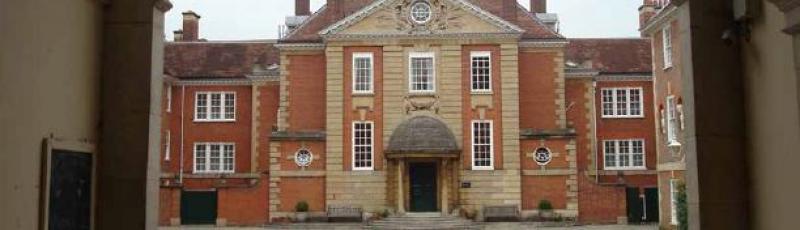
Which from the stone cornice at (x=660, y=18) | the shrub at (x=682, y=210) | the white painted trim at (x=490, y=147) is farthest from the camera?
the white painted trim at (x=490, y=147)

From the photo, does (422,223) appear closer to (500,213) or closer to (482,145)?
(500,213)

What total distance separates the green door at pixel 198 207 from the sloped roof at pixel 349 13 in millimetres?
8049

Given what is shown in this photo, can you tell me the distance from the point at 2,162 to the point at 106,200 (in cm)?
225

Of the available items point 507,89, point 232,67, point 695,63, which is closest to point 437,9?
point 507,89

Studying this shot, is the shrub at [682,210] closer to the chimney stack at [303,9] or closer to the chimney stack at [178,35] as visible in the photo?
the chimney stack at [303,9]

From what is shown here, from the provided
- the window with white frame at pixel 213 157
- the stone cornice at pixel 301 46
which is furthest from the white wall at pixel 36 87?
the window with white frame at pixel 213 157

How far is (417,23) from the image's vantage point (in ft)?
124

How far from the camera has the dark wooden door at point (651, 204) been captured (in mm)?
40188

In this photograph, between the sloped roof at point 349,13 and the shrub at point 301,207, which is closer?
the shrub at point 301,207

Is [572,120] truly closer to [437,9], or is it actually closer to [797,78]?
[437,9]

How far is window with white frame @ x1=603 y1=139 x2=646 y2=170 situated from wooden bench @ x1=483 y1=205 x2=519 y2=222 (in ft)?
28.7

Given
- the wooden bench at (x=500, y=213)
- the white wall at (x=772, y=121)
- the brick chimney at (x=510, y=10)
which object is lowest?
the wooden bench at (x=500, y=213)

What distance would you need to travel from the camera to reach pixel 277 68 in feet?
142

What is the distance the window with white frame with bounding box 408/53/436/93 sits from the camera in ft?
124
